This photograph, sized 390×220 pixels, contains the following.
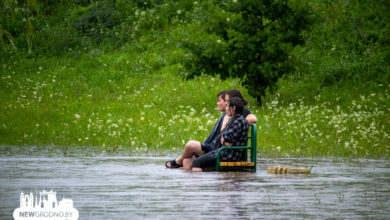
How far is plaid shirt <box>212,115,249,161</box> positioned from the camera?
1233 centimetres

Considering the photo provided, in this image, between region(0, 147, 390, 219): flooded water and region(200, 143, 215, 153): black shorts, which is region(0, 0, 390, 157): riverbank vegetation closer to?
region(0, 147, 390, 219): flooded water

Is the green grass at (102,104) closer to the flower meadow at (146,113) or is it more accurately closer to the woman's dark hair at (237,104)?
the flower meadow at (146,113)

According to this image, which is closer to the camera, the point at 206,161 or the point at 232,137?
the point at 232,137

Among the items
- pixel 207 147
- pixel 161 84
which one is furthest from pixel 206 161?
pixel 161 84

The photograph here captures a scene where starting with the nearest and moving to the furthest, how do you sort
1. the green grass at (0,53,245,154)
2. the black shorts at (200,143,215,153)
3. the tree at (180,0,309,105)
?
1. the black shorts at (200,143,215,153)
2. the green grass at (0,53,245,154)
3. the tree at (180,0,309,105)

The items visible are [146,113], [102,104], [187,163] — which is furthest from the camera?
[102,104]

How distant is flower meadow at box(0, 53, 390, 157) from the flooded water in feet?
9.21

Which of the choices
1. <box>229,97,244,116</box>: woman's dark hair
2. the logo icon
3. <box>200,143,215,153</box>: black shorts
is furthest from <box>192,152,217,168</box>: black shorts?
the logo icon

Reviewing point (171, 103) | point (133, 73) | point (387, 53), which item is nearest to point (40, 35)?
point (133, 73)

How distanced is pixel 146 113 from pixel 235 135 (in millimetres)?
10571

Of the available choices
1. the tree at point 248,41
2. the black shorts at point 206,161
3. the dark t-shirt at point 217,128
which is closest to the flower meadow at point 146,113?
the tree at point 248,41

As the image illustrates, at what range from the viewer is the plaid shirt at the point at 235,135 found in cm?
1233

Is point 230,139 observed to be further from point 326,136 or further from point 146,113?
point 146,113

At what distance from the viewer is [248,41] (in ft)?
77.9
